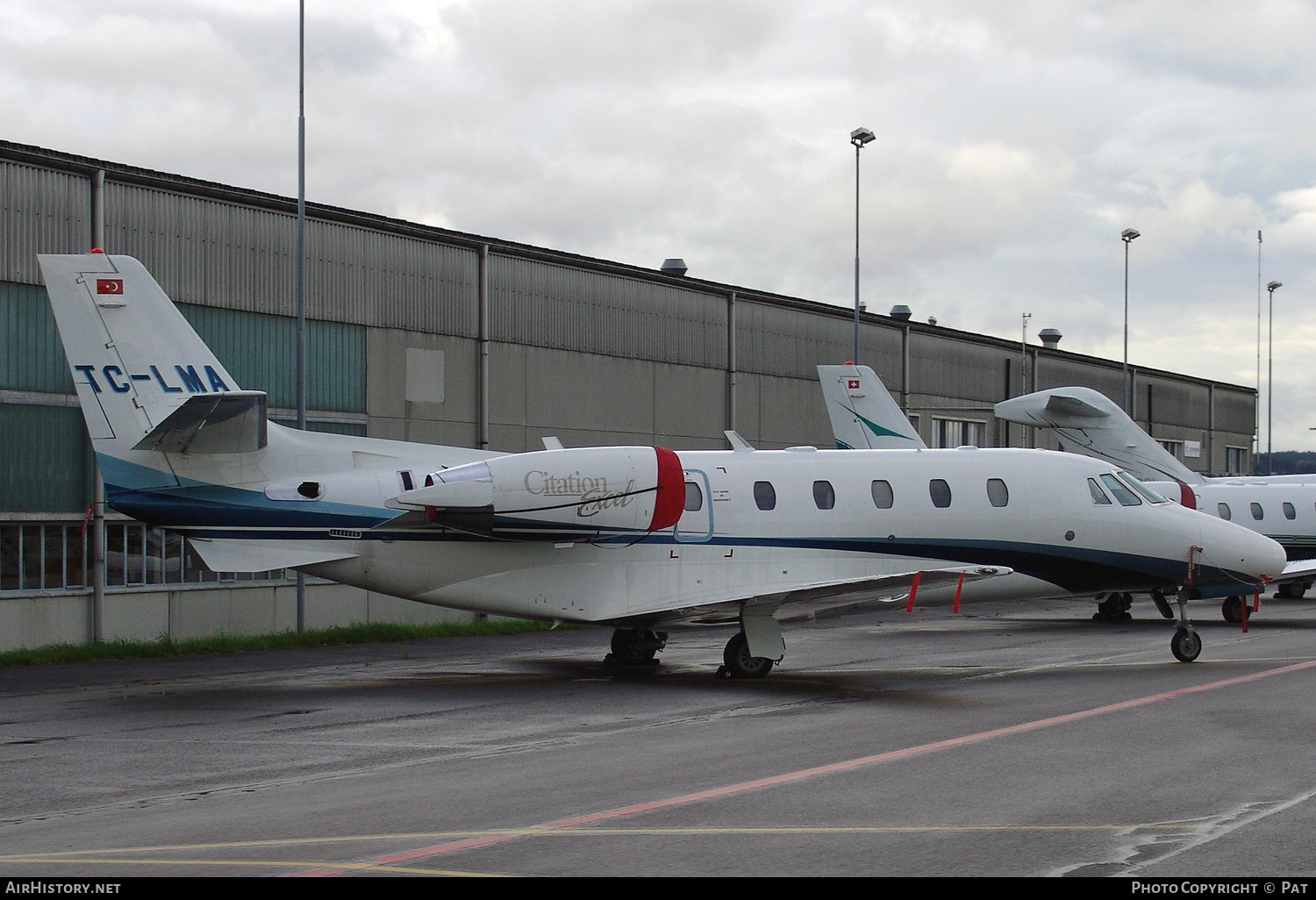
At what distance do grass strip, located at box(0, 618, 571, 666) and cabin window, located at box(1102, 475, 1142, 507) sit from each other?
10.5m

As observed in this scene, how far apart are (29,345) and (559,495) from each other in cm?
1187

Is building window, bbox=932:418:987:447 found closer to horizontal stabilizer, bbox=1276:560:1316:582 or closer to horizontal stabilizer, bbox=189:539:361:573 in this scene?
horizontal stabilizer, bbox=1276:560:1316:582

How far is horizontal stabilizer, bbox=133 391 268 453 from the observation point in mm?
16719

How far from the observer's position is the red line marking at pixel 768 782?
818 cm

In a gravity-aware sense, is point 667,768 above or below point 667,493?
below

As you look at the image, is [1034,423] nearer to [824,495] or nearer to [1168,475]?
[1168,475]

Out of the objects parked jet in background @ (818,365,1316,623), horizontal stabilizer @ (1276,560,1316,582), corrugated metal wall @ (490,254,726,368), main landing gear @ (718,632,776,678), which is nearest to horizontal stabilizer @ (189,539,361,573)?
main landing gear @ (718,632,776,678)

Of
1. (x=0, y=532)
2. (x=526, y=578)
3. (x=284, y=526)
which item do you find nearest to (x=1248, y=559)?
(x=526, y=578)

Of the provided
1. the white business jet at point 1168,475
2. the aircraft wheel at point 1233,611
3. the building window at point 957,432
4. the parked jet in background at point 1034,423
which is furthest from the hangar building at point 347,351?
the aircraft wheel at point 1233,611

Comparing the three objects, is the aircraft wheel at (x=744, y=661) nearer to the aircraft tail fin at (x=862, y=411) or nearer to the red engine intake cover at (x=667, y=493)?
the red engine intake cover at (x=667, y=493)

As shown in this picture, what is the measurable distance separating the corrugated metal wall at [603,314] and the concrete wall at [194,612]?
7376mm

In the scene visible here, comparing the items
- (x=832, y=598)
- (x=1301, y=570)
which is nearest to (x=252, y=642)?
(x=832, y=598)

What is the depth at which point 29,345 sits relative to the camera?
951 inches

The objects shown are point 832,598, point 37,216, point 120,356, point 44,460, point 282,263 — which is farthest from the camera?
point 282,263
